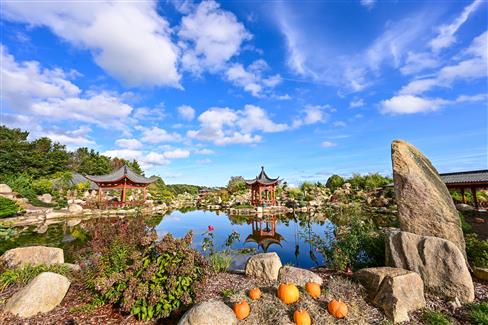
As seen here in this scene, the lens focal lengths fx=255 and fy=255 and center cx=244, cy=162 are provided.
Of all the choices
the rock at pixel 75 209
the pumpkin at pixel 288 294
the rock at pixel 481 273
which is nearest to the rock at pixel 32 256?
the pumpkin at pixel 288 294

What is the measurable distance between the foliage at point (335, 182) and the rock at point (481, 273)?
24.5m

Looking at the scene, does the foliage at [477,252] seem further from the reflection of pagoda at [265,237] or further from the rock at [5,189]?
the rock at [5,189]

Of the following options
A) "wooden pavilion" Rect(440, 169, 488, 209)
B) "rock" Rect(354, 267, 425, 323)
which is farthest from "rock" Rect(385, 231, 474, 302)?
"wooden pavilion" Rect(440, 169, 488, 209)

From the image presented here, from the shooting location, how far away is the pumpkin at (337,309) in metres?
2.82

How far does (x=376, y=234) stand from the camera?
16.2ft

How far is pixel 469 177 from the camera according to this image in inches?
505

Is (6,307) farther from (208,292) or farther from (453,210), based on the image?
(453,210)

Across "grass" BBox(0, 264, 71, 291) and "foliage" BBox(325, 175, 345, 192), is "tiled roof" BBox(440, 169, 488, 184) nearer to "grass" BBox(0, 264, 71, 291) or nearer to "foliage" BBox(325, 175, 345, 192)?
"foliage" BBox(325, 175, 345, 192)

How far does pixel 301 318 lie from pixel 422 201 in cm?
296

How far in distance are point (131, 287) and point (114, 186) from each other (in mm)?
20019

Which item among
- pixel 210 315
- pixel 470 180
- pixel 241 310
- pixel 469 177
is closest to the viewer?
pixel 210 315

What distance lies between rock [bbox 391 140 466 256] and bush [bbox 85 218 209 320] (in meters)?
3.43

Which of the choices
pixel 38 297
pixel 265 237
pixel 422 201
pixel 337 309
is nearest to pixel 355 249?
pixel 422 201

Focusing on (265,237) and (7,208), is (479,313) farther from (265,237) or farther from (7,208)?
(7,208)
